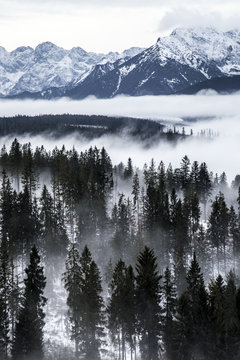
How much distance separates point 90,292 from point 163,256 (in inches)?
1550

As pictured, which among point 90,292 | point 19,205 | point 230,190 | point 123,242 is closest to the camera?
point 90,292

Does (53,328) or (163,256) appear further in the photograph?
(163,256)

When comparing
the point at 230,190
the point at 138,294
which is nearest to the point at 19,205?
the point at 138,294

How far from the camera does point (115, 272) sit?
5803 cm

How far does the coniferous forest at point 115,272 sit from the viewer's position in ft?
156

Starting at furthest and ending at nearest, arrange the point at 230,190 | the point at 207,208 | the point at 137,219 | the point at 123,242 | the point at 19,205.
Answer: the point at 230,190, the point at 207,208, the point at 137,219, the point at 123,242, the point at 19,205

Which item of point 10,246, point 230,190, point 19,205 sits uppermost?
point 230,190

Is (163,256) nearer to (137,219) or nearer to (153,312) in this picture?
(137,219)

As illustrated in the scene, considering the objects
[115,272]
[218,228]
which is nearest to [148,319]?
[115,272]

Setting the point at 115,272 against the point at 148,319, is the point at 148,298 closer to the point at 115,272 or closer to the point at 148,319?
the point at 148,319

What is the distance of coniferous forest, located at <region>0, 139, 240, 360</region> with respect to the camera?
4753 centimetres

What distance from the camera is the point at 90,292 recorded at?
5088 centimetres

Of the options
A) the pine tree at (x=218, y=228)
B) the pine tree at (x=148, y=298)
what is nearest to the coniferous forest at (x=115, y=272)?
the pine tree at (x=148, y=298)

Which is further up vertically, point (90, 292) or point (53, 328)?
point (90, 292)
